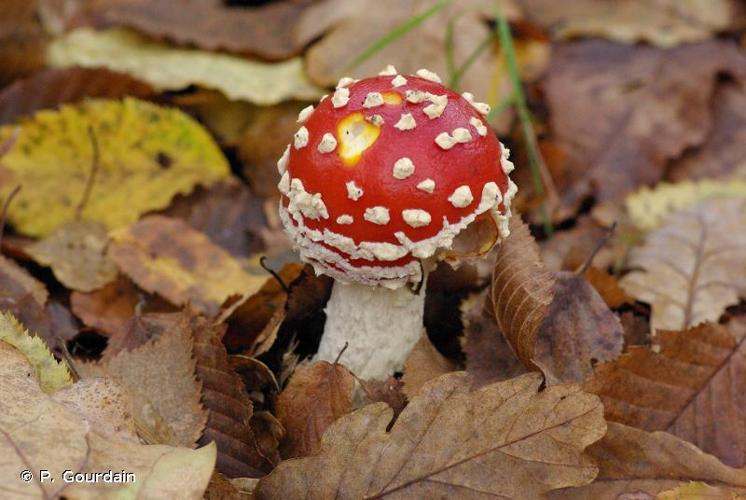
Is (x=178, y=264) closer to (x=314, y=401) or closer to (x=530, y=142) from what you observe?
(x=314, y=401)

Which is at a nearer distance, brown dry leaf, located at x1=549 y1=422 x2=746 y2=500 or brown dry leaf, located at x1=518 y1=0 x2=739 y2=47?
brown dry leaf, located at x1=549 y1=422 x2=746 y2=500

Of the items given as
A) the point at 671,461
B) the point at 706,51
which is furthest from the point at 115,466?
the point at 706,51

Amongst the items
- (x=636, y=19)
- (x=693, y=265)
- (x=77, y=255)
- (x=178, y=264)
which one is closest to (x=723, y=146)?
(x=636, y=19)

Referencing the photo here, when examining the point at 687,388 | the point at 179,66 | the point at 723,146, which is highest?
the point at 179,66

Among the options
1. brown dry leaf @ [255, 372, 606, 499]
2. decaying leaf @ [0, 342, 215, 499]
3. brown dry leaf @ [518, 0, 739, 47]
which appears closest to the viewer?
decaying leaf @ [0, 342, 215, 499]

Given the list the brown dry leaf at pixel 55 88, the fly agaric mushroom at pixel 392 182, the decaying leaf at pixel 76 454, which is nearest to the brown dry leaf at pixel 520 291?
the fly agaric mushroom at pixel 392 182

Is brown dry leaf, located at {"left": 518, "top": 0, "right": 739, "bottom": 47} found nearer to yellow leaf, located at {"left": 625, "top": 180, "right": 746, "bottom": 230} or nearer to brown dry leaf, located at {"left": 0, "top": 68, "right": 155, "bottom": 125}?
yellow leaf, located at {"left": 625, "top": 180, "right": 746, "bottom": 230}

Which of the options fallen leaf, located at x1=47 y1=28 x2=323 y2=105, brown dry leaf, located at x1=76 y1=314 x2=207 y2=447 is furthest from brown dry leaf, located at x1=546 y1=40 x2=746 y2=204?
brown dry leaf, located at x1=76 y1=314 x2=207 y2=447
